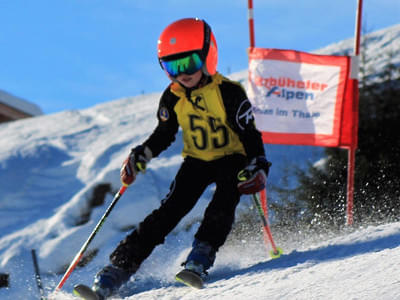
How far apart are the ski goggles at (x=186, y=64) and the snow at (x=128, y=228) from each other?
1378 millimetres

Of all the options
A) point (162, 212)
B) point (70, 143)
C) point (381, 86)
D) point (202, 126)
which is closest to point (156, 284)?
point (162, 212)

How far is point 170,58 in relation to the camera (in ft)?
11.8

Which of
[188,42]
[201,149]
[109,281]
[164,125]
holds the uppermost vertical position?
[188,42]

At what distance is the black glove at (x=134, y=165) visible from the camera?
3.89m

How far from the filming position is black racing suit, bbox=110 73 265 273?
3.51m

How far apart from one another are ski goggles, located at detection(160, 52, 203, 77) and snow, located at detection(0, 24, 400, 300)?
54.3 inches

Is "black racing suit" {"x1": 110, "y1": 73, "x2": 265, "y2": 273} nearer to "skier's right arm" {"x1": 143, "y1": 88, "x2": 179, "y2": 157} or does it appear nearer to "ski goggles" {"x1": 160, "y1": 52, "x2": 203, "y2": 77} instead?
"skier's right arm" {"x1": 143, "y1": 88, "x2": 179, "y2": 157}

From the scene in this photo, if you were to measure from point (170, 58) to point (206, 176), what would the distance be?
88 cm

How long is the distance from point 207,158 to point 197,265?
2.73 feet

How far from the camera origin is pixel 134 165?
3.92 m

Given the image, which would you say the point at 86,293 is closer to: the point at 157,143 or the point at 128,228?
the point at 157,143

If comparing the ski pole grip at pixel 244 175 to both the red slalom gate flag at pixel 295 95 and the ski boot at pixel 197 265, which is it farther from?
the red slalom gate flag at pixel 295 95

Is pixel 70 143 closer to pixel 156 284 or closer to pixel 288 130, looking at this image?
pixel 288 130

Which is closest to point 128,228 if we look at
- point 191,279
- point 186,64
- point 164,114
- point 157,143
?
point 157,143
